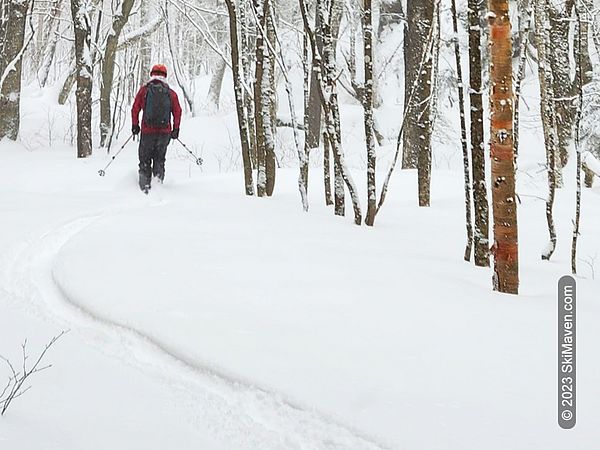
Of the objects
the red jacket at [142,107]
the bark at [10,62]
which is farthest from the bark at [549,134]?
the bark at [10,62]

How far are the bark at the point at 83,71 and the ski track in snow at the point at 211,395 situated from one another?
945 cm

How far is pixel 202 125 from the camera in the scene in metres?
16.9

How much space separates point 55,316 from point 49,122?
1223 cm

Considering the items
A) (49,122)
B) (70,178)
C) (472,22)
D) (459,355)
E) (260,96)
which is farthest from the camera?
(49,122)

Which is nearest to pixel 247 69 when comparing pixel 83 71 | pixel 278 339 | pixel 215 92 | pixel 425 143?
pixel 425 143

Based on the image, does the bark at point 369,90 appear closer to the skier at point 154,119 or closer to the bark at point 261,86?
the bark at point 261,86

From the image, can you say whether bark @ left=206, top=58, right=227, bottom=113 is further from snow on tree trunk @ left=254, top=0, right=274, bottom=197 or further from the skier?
snow on tree trunk @ left=254, top=0, right=274, bottom=197

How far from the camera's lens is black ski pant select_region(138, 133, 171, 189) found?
937cm

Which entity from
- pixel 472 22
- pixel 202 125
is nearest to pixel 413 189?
pixel 472 22

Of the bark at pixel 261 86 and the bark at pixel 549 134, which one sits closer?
the bark at pixel 549 134

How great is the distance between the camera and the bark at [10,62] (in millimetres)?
12727

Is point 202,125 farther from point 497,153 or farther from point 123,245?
point 497,153

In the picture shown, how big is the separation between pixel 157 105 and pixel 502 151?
6589 millimetres

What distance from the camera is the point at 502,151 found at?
379 centimetres
